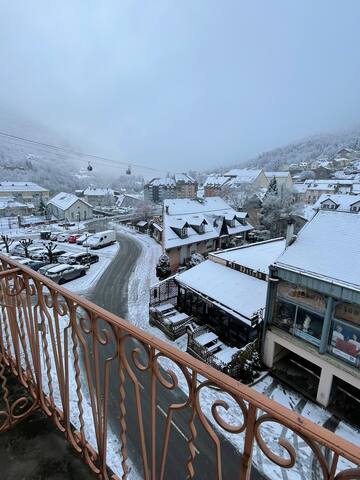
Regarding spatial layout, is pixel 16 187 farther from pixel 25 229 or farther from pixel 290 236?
pixel 290 236

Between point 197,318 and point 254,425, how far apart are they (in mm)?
12276

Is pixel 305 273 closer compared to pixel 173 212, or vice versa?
pixel 305 273

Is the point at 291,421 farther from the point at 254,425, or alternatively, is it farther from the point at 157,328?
the point at 157,328

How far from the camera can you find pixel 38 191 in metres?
54.7

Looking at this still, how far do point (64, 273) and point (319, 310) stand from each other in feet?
50.9

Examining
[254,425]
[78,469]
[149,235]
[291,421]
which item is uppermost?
[291,421]

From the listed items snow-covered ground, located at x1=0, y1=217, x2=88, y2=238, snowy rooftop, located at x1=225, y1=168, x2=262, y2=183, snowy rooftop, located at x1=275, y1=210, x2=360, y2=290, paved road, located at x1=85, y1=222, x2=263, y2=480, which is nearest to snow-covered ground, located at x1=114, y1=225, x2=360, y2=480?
paved road, located at x1=85, y1=222, x2=263, y2=480

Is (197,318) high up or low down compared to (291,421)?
down

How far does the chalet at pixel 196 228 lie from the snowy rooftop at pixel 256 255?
586 cm

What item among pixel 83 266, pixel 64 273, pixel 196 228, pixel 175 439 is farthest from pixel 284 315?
pixel 83 266

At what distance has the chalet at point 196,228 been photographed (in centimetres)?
2080

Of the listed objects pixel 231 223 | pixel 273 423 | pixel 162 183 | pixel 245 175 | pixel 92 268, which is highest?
pixel 245 175

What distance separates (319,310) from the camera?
8.34 m

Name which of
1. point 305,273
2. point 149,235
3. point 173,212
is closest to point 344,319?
point 305,273
